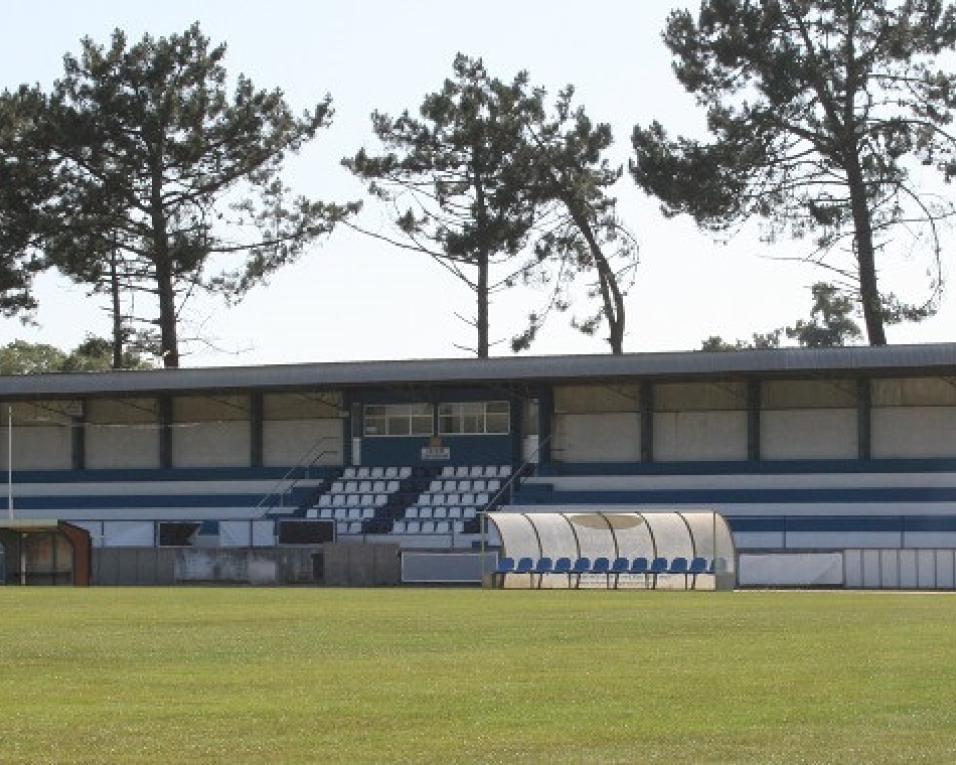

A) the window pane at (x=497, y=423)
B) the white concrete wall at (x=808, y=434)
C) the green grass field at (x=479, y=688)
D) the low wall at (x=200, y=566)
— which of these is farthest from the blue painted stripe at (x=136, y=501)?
the green grass field at (x=479, y=688)

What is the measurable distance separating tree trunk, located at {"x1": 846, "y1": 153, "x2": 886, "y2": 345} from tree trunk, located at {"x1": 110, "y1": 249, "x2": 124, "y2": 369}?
26.9 meters

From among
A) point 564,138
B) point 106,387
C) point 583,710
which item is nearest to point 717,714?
point 583,710

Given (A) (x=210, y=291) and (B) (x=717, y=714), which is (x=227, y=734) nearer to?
(B) (x=717, y=714)

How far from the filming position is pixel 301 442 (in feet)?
245

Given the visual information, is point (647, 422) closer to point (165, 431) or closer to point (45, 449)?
point (165, 431)

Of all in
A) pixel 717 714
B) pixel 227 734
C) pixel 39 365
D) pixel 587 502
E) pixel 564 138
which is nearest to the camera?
pixel 227 734

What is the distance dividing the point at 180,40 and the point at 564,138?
45.8 ft

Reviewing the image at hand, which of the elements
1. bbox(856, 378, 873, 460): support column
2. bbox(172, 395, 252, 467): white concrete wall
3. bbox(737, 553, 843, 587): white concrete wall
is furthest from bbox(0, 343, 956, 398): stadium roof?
bbox(737, 553, 843, 587): white concrete wall

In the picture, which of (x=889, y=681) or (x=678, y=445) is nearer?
(x=889, y=681)

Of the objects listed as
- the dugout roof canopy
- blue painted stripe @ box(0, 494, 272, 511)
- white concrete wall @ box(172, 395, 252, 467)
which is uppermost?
white concrete wall @ box(172, 395, 252, 467)

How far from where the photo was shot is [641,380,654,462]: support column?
6938 centimetres

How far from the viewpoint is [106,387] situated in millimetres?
74500

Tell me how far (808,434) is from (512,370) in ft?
29.2

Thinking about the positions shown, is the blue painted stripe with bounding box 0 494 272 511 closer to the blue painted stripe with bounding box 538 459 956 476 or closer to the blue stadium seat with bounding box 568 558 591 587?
the blue painted stripe with bounding box 538 459 956 476
